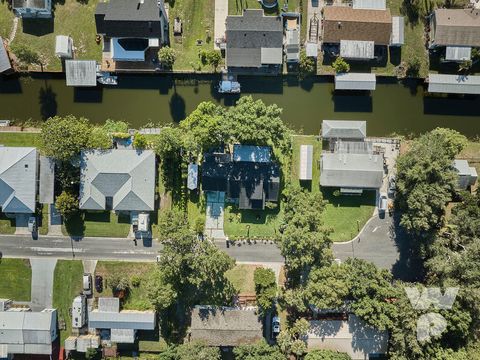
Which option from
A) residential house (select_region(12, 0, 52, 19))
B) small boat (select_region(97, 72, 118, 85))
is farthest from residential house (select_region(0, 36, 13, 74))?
small boat (select_region(97, 72, 118, 85))

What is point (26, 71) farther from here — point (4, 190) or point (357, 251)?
point (357, 251)

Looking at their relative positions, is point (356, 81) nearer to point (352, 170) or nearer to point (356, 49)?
point (356, 49)

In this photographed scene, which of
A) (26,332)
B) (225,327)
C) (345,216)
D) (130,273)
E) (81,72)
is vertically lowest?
(26,332)

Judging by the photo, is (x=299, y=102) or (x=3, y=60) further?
(x=299, y=102)

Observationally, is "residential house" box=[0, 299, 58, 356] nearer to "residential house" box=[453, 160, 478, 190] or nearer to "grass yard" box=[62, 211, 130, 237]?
"grass yard" box=[62, 211, 130, 237]

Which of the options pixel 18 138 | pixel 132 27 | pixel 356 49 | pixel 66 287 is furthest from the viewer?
Result: pixel 18 138

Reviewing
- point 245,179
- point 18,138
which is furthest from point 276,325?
point 18,138

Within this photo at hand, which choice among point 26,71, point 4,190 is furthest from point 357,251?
point 26,71
